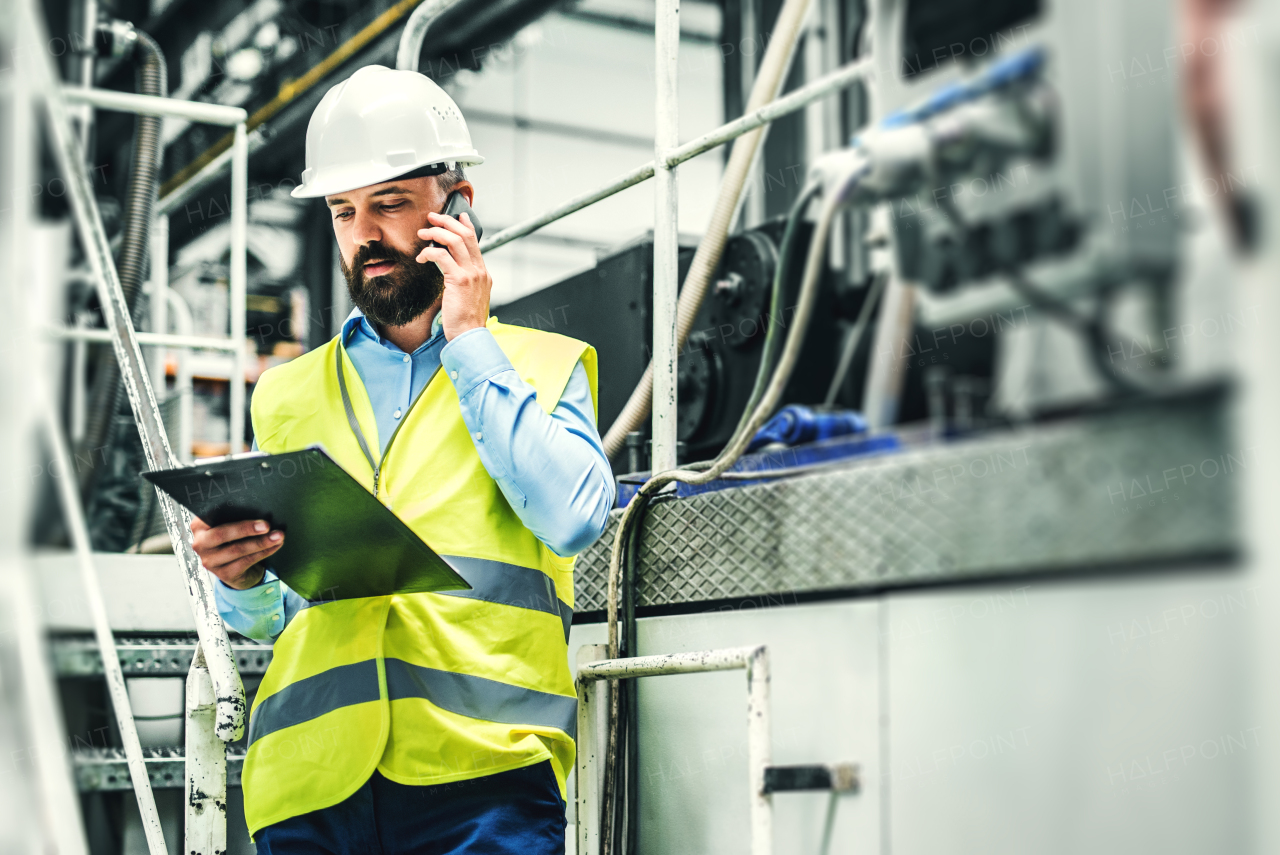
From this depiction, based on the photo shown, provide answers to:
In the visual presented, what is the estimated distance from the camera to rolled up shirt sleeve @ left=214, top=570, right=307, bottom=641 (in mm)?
1830

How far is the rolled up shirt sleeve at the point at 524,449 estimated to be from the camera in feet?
5.30

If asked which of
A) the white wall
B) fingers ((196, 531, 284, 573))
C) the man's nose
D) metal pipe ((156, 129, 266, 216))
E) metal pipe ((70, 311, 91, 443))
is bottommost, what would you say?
the white wall

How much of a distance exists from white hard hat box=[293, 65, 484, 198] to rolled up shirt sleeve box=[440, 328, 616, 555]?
38 centimetres

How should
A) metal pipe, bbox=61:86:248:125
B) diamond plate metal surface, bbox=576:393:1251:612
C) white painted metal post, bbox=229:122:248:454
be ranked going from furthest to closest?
white painted metal post, bbox=229:122:248:454 → metal pipe, bbox=61:86:248:125 → diamond plate metal surface, bbox=576:393:1251:612

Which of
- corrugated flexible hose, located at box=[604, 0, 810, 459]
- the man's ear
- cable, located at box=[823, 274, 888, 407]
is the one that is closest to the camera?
cable, located at box=[823, 274, 888, 407]

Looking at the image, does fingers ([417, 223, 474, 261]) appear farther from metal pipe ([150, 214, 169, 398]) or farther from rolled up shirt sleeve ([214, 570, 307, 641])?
metal pipe ([150, 214, 169, 398])

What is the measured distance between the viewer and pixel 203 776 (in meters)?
1.88

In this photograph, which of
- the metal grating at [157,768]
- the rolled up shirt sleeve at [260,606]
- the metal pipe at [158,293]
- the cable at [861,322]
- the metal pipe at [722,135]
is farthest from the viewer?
the metal pipe at [158,293]

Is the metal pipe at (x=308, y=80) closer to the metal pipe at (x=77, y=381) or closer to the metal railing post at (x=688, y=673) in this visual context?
the metal railing post at (x=688, y=673)

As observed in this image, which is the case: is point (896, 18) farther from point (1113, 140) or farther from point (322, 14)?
point (322, 14)

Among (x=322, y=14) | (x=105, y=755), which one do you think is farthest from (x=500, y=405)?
(x=322, y=14)

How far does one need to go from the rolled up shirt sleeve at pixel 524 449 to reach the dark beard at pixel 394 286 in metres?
0.22

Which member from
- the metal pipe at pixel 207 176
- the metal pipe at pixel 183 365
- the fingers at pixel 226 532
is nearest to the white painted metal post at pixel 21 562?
the fingers at pixel 226 532

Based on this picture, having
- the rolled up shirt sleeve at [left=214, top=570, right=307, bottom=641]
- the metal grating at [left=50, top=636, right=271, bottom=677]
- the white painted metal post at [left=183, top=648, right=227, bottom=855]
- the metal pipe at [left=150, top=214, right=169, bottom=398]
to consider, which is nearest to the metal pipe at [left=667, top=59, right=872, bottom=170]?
the rolled up shirt sleeve at [left=214, top=570, right=307, bottom=641]
